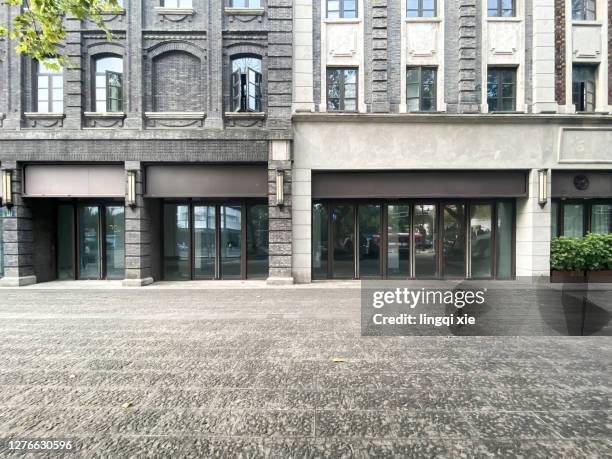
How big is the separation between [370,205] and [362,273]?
2.65 metres

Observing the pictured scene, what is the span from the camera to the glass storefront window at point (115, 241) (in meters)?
12.3

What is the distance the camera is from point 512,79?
11711 mm

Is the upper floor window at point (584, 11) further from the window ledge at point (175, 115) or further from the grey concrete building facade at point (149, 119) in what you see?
the window ledge at point (175, 115)

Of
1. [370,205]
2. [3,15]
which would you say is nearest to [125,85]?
[3,15]

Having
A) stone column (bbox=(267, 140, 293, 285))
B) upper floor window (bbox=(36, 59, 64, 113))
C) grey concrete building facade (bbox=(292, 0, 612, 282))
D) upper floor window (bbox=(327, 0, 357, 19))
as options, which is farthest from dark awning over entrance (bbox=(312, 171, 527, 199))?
upper floor window (bbox=(36, 59, 64, 113))

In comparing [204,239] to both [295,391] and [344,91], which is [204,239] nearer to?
[344,91]

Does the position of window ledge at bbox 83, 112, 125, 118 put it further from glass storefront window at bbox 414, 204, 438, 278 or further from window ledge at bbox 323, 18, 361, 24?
glass storefront window at bbox 414, 204, 438, 278

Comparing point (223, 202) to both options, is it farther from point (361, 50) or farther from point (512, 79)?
point (512, 79)

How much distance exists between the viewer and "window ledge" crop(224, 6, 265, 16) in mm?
11180

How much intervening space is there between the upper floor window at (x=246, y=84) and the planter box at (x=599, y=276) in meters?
13.2

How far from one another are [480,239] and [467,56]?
679cm

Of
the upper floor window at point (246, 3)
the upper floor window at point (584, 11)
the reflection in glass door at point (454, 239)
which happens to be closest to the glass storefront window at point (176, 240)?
the upper floor window at point (246, 3)

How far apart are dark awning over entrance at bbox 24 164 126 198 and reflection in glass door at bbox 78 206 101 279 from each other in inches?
51.1

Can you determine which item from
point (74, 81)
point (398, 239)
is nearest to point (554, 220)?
point (398, 239)
